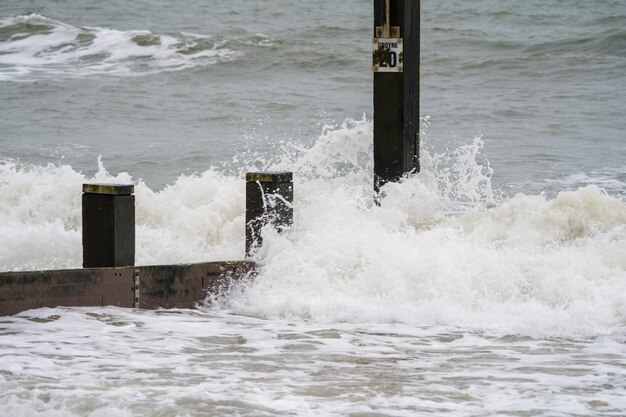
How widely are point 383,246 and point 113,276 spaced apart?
223cm

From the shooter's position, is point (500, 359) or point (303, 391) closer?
point (303, 391)

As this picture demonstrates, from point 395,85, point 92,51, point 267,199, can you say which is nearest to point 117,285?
point 267,199

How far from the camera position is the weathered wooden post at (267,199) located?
8555mm

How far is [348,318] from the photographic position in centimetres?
793

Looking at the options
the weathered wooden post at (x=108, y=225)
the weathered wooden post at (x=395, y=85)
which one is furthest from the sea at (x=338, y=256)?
the weathered wooden post at (x=108, y=225)

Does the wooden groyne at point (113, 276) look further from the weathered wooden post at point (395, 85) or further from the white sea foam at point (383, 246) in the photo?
the weathered wooden post at point (395, 85)

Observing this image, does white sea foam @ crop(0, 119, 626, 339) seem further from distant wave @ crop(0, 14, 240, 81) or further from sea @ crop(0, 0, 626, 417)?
distant wave @ crop(0, 14, 240, 81)

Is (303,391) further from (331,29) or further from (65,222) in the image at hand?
(331,29)

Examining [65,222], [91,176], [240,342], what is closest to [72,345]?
[240,342]

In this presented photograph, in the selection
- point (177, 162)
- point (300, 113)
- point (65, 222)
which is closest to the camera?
point (65, 222)

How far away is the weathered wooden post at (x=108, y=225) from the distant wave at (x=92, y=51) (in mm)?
17466

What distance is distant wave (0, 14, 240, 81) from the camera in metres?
26.3

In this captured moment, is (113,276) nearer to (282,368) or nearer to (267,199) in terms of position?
(267,199)

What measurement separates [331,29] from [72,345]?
23876mm
